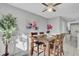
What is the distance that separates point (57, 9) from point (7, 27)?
2.01 feet

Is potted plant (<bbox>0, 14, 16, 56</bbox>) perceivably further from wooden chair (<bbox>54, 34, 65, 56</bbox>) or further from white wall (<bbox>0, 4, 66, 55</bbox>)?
wooden chair (<bbox>54, 34, 65, 56</bbox>)

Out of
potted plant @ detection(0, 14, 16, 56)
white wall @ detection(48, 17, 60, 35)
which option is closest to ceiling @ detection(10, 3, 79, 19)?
white wall @ detection(48, 17, 60, 35)

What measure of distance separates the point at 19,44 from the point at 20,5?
0.45 m

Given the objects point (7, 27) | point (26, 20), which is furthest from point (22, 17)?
point (7, 27)

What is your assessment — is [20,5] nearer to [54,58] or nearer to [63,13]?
[63,13]

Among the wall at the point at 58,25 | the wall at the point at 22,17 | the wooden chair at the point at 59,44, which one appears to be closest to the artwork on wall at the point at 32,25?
the wall at the point at 22,17

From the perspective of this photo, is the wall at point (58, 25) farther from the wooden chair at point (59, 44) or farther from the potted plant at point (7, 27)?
the potted plant at point (7, 27)

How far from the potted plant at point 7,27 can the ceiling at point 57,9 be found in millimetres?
167

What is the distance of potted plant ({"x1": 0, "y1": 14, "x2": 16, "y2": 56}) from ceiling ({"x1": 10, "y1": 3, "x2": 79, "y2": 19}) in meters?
0.17

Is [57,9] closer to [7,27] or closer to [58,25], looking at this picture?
[58,25]

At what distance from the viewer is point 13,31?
4.84ft

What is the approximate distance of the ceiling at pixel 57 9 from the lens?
4.83 feet

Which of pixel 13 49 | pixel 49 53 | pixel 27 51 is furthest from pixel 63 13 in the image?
pixel 13 49

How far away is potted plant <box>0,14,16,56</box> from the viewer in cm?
146
